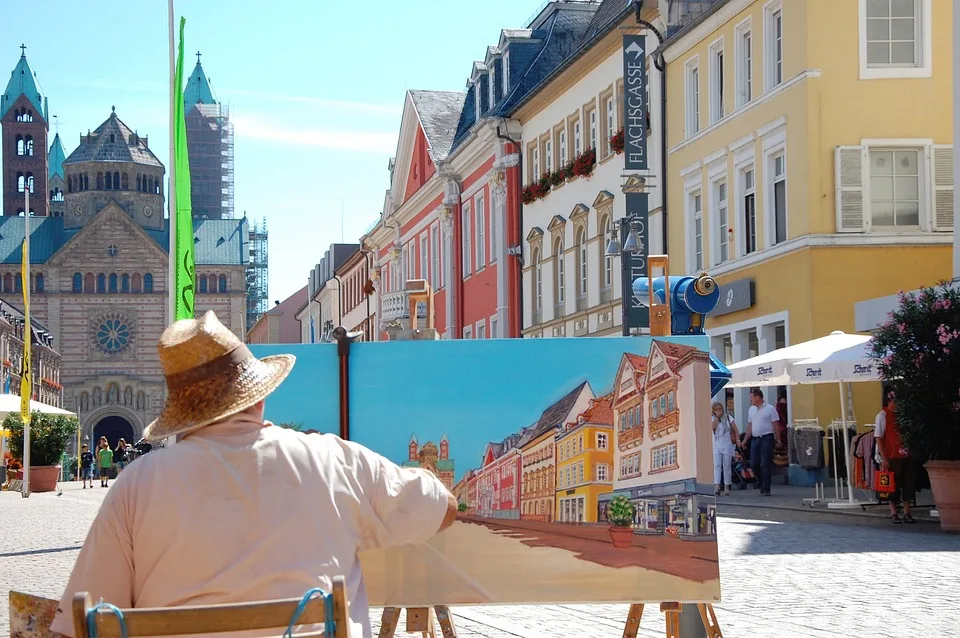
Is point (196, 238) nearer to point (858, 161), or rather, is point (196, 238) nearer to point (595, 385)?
point (858, 161)

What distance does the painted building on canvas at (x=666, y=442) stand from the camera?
21.2ft

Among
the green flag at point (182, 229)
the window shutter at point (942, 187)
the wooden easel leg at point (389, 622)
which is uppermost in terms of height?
the window shutter at point (942, 187)

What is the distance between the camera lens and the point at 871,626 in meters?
9.14

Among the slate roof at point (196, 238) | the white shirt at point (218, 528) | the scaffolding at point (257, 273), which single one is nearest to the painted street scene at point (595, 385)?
the white shirt at point (218, 528)

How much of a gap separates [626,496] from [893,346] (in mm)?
10960

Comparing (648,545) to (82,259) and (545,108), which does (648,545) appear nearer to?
(545,108)

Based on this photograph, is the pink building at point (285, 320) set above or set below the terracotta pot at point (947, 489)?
above

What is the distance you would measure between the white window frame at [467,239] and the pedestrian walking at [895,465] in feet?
107

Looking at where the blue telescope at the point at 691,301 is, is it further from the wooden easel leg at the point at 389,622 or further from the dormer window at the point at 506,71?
the dormer window at the point at 506,71

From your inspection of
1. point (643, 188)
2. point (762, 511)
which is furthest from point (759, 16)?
point (762, 511)

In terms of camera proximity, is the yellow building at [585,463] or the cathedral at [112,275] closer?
the yellow building at [585,463]

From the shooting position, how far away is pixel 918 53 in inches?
1045

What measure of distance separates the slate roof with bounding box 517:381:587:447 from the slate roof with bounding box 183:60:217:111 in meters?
157

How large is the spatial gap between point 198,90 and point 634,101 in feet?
437
